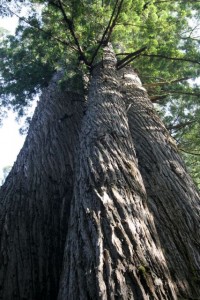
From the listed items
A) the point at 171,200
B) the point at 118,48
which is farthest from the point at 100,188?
the point at 118,48

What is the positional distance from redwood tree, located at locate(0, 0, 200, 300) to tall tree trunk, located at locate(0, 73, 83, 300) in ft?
0.04

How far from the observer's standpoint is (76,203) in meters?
3.03

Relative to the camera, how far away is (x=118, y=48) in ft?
29.6

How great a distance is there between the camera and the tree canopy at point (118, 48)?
6207mm

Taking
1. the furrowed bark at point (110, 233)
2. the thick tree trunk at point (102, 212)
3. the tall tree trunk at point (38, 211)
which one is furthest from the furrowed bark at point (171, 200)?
the tall tree trunk at point (38, 211)

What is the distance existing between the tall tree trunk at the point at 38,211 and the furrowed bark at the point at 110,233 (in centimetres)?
96

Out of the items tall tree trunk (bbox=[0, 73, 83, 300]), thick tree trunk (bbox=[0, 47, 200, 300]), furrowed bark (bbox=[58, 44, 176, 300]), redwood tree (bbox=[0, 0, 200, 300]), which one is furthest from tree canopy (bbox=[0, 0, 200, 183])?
furrowed bark (bbox=[58, 44, 176, 300])

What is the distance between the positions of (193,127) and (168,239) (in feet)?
18.9

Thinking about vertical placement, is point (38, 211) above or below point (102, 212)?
above

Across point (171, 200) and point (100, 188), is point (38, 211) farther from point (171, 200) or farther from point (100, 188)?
point (171, 200)

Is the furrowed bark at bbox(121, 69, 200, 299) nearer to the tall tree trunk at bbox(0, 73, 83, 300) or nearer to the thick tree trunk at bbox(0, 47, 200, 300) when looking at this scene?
the thick tree trunk at bbox(0, 47, 200, 300)

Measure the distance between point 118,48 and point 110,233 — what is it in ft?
24.9

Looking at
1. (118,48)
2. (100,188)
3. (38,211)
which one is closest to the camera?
(100,188)

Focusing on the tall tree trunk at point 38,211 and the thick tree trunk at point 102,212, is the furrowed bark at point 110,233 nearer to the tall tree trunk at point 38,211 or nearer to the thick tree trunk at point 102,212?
the thick tree trunk at point 102,212
